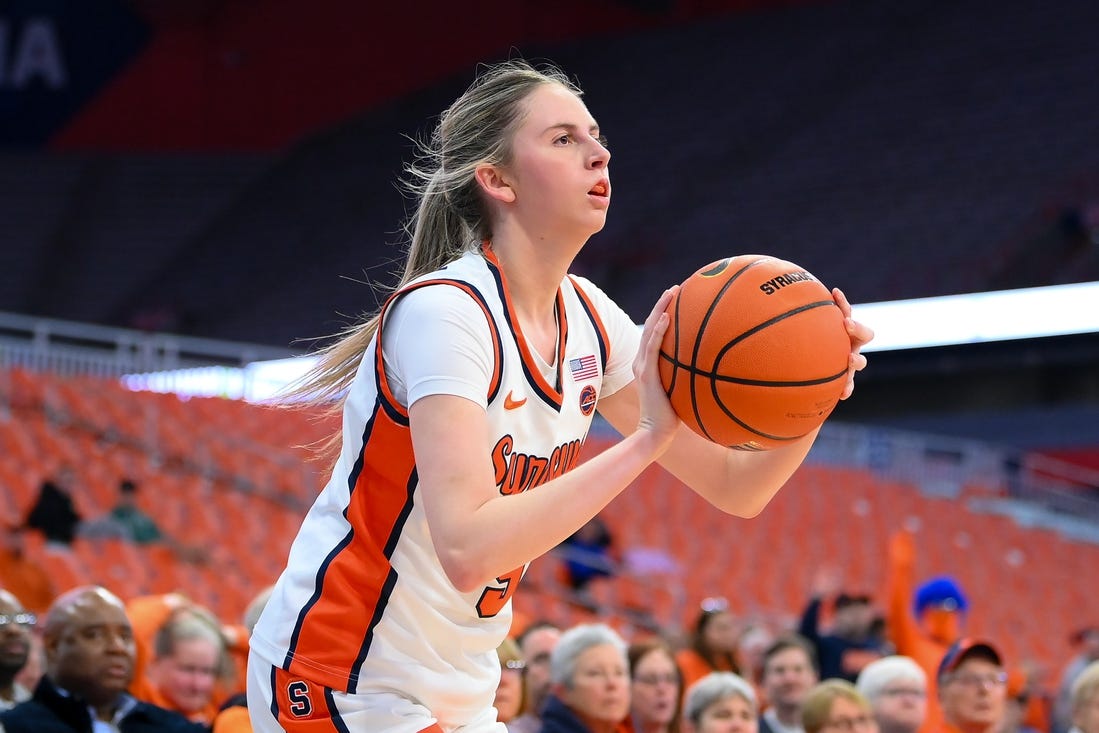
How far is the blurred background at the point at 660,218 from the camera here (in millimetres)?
13273

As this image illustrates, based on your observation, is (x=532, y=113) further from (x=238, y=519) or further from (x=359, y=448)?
(x=238, y=519)

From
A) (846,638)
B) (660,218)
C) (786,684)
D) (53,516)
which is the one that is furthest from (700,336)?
(660,218)

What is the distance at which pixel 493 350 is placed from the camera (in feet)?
7.57

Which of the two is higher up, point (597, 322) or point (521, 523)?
point (597, 322)

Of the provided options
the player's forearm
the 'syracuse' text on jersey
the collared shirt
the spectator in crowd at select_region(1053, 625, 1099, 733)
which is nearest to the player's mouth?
the 'syracuse' text on jersey

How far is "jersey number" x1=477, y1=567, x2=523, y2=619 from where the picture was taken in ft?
7.80

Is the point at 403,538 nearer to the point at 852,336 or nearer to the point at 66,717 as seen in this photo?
the point at 852,336

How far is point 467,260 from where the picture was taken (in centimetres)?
247

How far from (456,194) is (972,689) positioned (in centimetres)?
359

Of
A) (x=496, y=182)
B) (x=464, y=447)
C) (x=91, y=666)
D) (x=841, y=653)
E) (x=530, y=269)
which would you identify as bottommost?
(x=91, y=666)

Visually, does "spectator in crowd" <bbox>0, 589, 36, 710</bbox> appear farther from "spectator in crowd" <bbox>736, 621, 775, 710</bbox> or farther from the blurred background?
the blurred background

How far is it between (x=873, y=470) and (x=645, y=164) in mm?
6588

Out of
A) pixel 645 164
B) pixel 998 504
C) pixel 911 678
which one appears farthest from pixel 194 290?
pixel 911 678

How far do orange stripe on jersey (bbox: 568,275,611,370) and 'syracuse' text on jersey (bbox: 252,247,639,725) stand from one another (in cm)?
27
